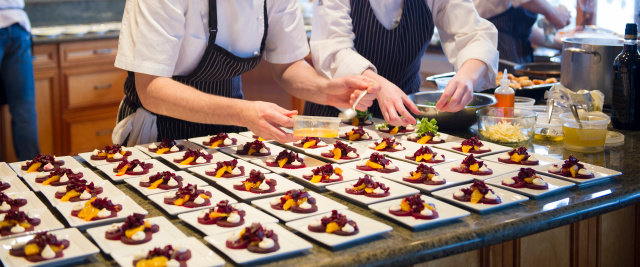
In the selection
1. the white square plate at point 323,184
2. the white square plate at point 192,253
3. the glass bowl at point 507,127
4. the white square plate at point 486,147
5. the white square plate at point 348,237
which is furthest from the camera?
the glass bowl at point 507,127

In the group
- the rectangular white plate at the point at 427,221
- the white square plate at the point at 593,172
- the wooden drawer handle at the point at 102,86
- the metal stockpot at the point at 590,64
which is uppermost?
the metal stockpot at the point at 590,64

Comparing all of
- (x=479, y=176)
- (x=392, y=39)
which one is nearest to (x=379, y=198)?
(x=479, y=176)

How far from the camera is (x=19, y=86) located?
4109mm

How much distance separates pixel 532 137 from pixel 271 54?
37.8 inches

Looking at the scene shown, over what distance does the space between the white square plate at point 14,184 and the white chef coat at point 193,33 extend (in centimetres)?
46

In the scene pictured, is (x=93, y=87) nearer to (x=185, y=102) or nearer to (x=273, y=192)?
(x=185, y=102)

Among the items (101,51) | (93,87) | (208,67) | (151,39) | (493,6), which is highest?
(493,6)

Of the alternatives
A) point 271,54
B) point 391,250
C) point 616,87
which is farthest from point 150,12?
point 616,87

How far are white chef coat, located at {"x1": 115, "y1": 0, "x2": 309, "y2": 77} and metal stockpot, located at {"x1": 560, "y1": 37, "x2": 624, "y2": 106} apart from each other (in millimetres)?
1053

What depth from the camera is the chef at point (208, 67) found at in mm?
1965

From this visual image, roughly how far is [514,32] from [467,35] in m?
1.60

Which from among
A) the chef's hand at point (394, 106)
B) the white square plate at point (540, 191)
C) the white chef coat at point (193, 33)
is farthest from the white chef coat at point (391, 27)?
the white square plate at point (540, 191)

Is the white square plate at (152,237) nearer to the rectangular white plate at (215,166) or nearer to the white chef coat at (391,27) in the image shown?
the rectangular white plate at (215,166)

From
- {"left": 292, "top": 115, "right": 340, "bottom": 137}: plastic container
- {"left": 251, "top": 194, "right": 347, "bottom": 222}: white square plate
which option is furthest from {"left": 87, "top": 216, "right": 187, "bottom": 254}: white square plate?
{"left": 292, "top": 115, "right": 340, "bottom": 137}: plastic container
